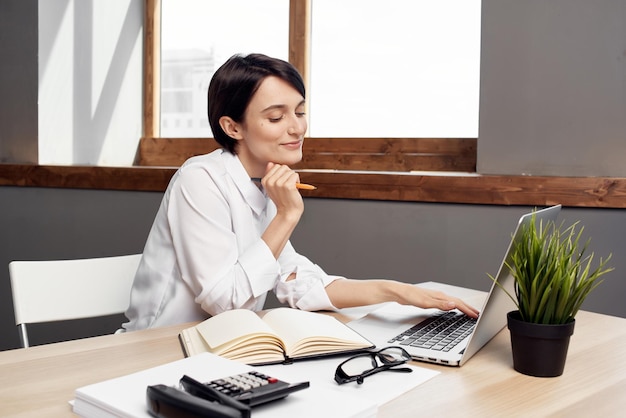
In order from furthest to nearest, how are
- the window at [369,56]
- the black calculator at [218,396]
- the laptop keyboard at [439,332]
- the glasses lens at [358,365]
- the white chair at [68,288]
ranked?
the window at [369,56]
the white chair at [68,288]
the laptop keyboard at [439,332]
the glasses lens at [358,365]
the black calculator at [218,396]

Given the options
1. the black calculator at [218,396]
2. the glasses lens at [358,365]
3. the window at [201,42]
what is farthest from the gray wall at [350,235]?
the black calculator at [218,396]

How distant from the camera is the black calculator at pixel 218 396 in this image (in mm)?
708

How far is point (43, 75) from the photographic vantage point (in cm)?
316

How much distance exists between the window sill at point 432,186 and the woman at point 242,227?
790mm

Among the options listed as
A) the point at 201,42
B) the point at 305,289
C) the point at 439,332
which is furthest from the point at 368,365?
the point at 201,42

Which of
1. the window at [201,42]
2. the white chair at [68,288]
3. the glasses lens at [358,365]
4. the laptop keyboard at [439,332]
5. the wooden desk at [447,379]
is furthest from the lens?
the window at [201,42]

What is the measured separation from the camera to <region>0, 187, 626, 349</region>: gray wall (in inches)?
84.0

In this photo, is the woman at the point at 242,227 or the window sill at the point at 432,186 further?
the window sill at the point at 432,186

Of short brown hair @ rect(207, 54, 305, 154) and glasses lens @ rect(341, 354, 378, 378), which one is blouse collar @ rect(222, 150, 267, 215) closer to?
short brown hair @ rect(207, 54, 305, 154)

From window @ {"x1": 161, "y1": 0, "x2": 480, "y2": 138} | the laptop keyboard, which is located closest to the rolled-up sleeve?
the laptop keyboard

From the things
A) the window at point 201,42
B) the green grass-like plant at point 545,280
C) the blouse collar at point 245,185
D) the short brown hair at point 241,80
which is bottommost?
the green grass-like plant at point 545,280

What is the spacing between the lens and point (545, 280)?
993 millimetres

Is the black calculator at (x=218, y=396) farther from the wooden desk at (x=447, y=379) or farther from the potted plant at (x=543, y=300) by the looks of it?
the potted plant at (x=543, y=300)

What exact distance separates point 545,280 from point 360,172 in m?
1.56
